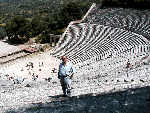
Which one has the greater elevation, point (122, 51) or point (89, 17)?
point (89, 17)

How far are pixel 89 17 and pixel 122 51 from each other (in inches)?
1049

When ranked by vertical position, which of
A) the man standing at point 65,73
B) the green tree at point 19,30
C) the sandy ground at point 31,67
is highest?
the green tree at point 19,30

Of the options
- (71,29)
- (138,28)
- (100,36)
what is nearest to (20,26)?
(71,29)

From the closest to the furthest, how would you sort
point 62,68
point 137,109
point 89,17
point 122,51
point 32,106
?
point 137,109 → point 32,106 → point 62,68 → point 122,51 → point 89,17

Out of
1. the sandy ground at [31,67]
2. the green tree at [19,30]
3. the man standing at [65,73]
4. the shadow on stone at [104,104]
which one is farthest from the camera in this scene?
the green tree at [19,30]

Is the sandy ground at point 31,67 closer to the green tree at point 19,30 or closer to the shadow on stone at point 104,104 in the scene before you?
the green tree at point 19,30

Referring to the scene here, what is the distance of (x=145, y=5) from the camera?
54.7 meters

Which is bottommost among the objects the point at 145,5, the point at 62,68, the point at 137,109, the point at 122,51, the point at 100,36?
the point at 137,109

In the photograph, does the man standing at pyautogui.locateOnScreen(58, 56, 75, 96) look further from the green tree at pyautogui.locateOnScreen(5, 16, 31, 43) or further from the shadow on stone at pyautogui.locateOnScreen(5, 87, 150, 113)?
the green tree at pyautogui.locateOnScreen(5, 16, 31, 43)

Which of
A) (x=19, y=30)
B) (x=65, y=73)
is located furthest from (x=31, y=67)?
(x=65, y=73)

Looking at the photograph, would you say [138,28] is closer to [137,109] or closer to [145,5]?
[145,5]

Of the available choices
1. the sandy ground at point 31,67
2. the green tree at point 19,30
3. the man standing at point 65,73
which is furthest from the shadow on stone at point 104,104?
the green tree at point 19,30

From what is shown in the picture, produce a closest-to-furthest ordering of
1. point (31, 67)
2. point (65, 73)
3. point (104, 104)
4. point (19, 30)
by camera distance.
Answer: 1. point (104, 104)
2. point (65, 73)
3. point (31, 67)
4. point (19, 30)

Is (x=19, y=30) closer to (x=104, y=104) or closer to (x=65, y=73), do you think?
(x=65, y=73)
